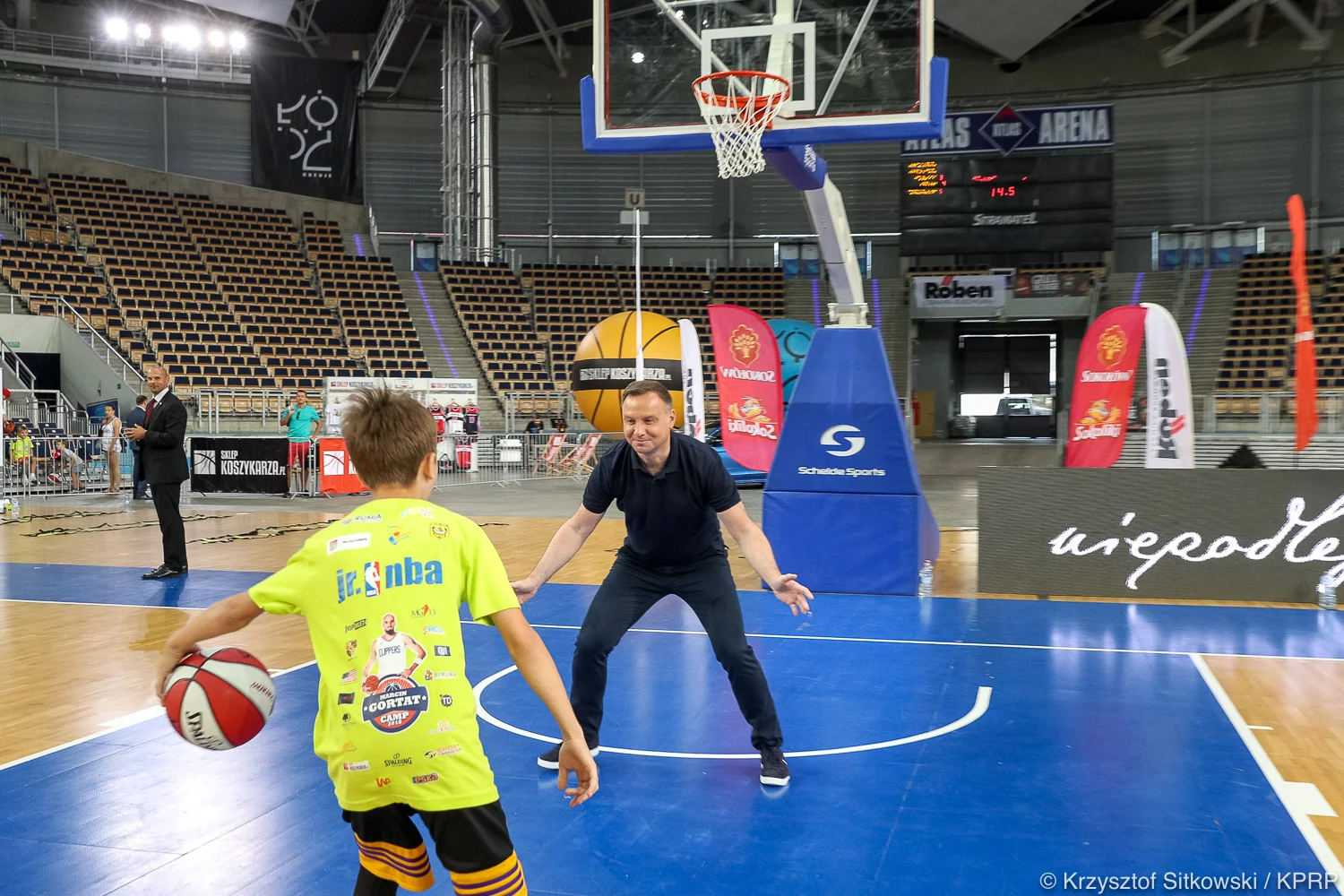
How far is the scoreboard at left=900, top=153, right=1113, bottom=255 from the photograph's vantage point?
96.4ft

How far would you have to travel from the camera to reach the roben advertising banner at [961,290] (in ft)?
106

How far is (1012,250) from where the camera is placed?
29.9 m

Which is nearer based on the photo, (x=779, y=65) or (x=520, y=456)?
(x=779, y=65)

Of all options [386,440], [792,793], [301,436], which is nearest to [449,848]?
[386,440]

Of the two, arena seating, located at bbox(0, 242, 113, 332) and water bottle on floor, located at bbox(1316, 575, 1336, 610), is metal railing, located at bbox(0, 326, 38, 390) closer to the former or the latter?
arena seating, located at bbox(0, 242, 113, 332)

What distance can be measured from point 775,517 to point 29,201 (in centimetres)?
2899

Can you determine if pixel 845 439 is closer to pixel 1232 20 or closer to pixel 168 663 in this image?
pixel 168 663

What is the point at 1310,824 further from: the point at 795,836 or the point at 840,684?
the point at 840,684

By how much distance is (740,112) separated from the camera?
30.2 feet

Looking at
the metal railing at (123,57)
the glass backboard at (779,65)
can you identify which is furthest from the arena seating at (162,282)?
the glass backboard at (779,65)

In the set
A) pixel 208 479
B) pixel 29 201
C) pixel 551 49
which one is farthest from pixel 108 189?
pixel 208 479

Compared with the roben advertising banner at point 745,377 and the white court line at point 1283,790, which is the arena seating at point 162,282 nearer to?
the roben advertising banner at point 745,377

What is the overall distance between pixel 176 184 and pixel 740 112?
1198 inches

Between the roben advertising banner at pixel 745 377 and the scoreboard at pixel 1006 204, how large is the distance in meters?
18.8
